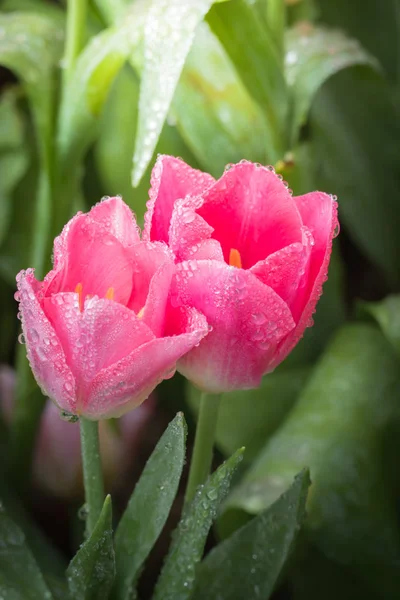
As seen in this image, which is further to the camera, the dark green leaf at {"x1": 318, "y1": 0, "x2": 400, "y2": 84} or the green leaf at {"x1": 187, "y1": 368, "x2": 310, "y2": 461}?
the dark green leaf at {"x1": 318, "y1": 0, "x2": 400, "y2": 84}

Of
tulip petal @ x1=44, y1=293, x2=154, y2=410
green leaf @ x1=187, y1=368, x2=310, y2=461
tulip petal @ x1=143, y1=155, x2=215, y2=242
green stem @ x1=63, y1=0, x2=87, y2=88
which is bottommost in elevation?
green leaf @ x1=187, y1=368, x2=310, y2=461

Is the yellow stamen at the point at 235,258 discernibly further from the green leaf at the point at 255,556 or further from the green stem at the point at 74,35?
the green stem at the point at 74,35

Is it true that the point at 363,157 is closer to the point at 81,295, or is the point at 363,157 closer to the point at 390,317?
the point at 390,317

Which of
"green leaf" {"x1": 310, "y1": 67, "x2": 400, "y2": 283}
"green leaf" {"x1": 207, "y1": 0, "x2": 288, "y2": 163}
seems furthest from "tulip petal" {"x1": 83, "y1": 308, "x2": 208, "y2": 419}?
"green leaf" {"x1": 310, "y1": 67, "x2": 400, "y2": 283}

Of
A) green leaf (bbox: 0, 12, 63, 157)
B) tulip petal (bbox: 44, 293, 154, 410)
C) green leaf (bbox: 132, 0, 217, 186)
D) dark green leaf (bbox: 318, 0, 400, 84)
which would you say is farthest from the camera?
dark green leaf (bbox: 318, 0, 400, 84)

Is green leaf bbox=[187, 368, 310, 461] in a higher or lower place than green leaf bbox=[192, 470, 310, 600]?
lower

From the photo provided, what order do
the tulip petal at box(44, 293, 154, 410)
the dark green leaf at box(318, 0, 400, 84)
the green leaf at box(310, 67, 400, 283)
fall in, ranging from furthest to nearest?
the dark green leaf at box(318, 0, 400, 84) → the green leaf at box(310, 67, 400, 283) → the tulip petal at box(44, 293, 154, 410)

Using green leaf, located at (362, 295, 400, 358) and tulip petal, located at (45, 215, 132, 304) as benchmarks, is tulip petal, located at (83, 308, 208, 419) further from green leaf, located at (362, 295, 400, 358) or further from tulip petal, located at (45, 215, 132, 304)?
green leaf, located at (362, 295, 400, 358)
